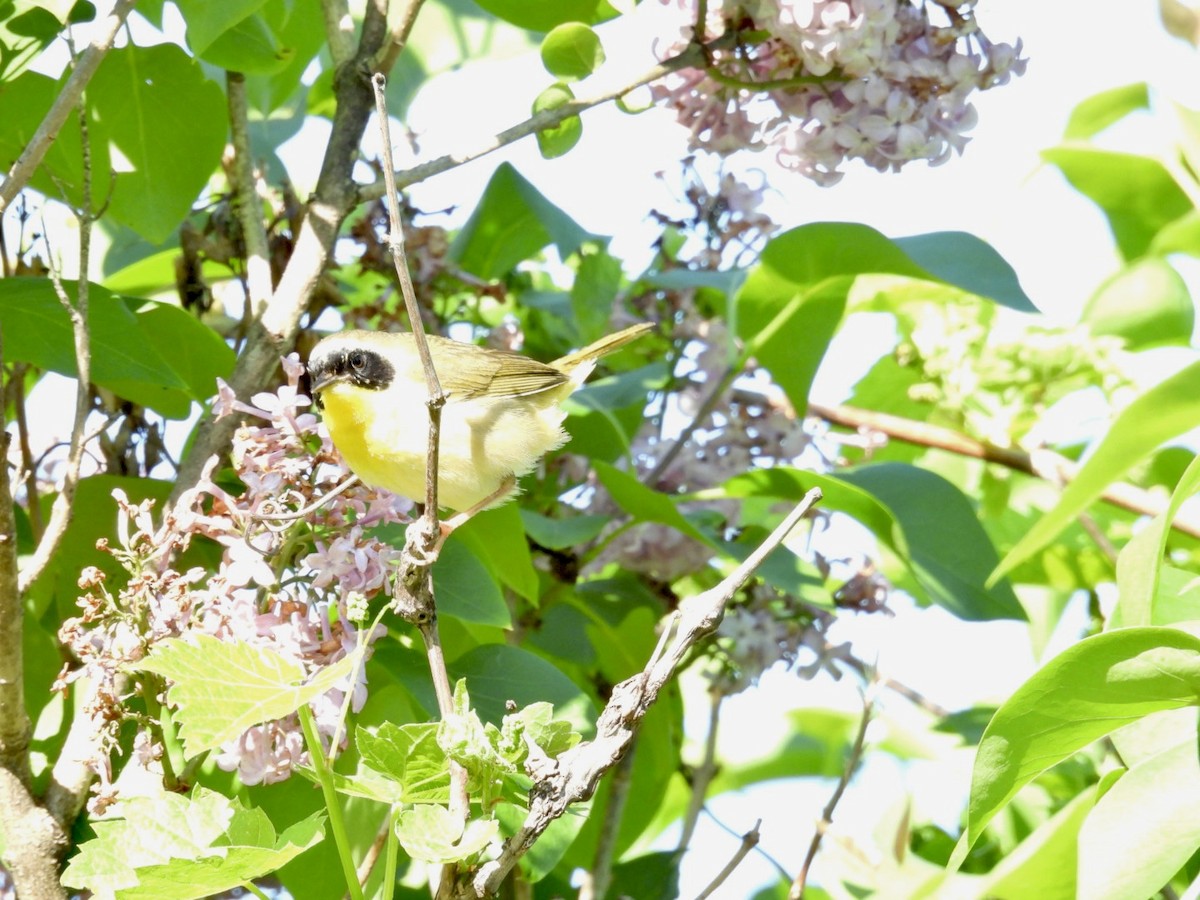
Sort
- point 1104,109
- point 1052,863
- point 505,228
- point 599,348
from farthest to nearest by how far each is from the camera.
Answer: point 1104,109
point 505,228
point 599,348
point 1052,863

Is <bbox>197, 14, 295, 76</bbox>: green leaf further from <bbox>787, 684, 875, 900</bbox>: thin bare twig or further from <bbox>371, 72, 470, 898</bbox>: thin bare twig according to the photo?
<bbox>787, 684, 875, 900</bbox>: thin bare twig

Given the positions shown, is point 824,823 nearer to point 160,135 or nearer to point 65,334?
point 65,334

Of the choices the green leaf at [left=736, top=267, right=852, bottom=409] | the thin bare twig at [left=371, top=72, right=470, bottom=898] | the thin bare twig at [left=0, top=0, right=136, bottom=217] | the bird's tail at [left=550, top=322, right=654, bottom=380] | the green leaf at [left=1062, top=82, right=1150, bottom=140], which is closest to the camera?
the thin bare twig at [left=371, top=72, right=470, bottom=898]

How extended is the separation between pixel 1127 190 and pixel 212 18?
7.33 ft

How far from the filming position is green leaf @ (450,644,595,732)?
1917 millimetres

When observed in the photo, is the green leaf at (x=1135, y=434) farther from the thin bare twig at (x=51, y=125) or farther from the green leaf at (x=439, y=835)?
the thin bare twig at (x=51, y=125)

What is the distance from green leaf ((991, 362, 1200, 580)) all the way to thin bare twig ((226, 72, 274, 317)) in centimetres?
133

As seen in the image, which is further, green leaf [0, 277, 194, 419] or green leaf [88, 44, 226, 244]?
green leaf [88, 44, 226, 244]

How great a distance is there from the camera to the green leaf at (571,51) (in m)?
2.22

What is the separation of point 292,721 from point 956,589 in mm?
1251

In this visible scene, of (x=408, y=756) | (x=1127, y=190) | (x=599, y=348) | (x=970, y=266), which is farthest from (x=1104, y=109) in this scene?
(x=408, y=756)

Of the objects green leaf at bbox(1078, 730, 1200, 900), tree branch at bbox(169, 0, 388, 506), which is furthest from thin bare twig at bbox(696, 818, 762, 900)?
tree branch at bbox(169, 0, 388, 506)

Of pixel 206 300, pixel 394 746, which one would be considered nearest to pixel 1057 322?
pixel 206 300

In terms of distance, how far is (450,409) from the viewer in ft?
8.71
